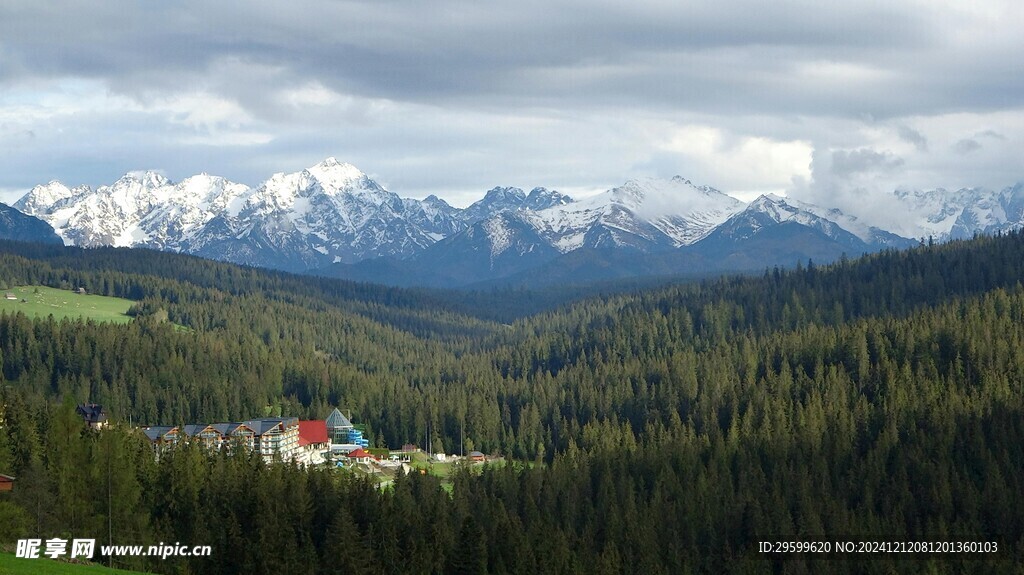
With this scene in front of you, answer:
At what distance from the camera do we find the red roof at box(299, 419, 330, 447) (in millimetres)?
193125

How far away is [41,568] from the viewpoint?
2867 inches

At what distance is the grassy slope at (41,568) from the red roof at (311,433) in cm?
11268

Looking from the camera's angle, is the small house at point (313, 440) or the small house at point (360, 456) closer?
the small house at point (360, 456)

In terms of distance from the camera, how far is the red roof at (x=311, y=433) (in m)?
193

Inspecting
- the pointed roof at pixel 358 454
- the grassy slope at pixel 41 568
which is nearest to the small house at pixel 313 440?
the pointed roof at pixel 358 454

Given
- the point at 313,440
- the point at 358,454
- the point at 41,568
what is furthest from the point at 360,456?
the point at 41,568

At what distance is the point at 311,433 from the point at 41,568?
405ft

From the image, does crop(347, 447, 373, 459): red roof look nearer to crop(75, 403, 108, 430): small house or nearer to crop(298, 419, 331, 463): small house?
crop(298, 419, 331, 463): small house

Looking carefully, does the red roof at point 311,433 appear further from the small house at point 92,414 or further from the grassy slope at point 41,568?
the grassy slope at point 41,568

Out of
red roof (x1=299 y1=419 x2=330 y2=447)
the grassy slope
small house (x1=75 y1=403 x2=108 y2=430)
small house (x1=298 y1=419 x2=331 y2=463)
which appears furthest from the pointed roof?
the grassy slope

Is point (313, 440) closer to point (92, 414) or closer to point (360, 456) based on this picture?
point (360, 456)

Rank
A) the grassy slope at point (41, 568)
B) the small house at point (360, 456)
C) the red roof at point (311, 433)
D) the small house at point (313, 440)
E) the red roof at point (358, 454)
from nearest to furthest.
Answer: the grassy slope at point (41, 568), the small house at point (360, 456), the red roof at point (358, 454), the small house at point (313, 440), the red roof at point (311, 433)

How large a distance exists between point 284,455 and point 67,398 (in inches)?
2983

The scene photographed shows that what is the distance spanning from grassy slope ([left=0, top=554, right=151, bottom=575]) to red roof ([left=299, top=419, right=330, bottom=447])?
112681 mm
